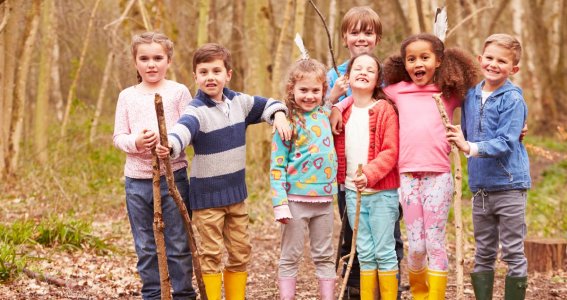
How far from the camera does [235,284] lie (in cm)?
460

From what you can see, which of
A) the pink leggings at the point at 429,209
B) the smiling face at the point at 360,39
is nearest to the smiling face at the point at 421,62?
the smiling face at the point at 360,39

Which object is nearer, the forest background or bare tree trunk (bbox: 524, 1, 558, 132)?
the forest background

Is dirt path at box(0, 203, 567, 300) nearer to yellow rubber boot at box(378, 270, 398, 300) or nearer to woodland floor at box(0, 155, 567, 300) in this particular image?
woodland floor at box(0, 155, 567, 300)

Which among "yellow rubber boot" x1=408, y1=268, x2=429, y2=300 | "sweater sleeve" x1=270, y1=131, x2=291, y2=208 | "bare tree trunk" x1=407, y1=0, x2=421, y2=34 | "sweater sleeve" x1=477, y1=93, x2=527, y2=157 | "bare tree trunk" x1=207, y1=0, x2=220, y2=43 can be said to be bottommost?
"yellow rubber boot" x1=408, y1=268, x2=429, y2=300

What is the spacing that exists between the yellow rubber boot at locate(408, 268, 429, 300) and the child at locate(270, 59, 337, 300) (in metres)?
0.50

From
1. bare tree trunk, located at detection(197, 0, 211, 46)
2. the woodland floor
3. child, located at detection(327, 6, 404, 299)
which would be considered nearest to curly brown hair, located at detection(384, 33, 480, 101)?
child, located at detection(327, 6, 404, 299)

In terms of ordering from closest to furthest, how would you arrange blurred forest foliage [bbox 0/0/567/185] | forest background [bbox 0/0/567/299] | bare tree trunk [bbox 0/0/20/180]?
forest background [bbox 0/0/567/299]
bare tree trunk [bbox 0/0/20/180]
blurred forest foliage [bbox 0/0/567/185]

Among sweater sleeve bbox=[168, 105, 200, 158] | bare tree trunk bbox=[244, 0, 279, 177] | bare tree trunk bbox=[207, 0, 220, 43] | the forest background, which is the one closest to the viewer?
sweater sleeve bbox=[168, 105, 200, 158]

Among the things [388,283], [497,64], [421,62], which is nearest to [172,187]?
[388,283]

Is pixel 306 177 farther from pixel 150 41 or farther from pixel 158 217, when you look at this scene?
pixel 150 41

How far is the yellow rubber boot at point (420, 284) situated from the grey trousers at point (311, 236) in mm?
495

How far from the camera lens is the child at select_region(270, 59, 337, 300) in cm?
445

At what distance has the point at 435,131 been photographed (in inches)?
175

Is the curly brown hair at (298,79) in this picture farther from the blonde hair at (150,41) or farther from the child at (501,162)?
the child at (501,162)
